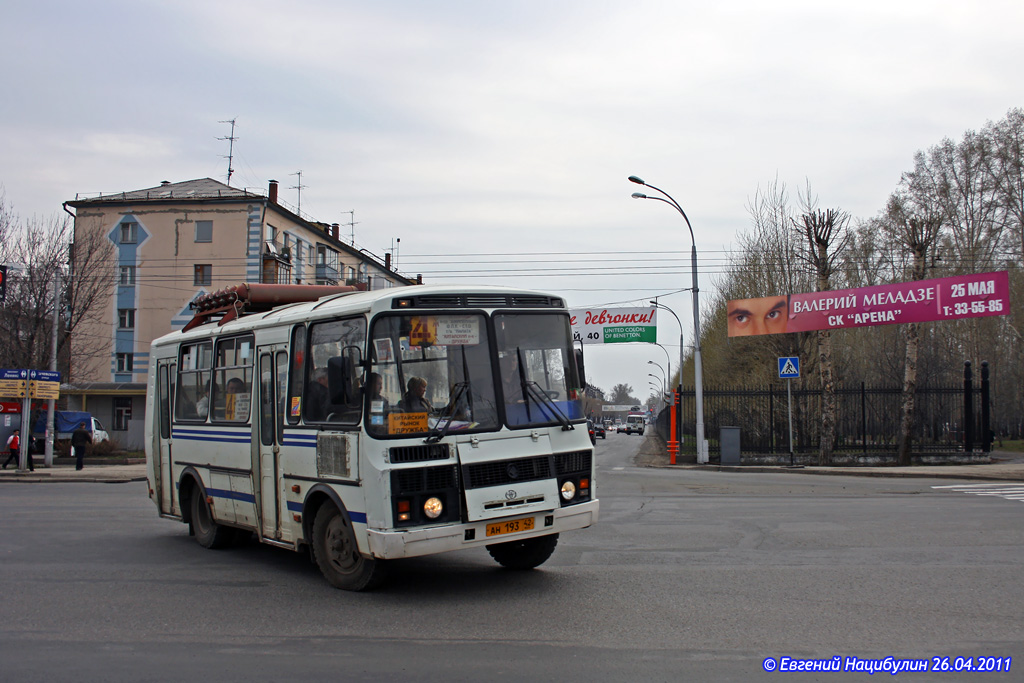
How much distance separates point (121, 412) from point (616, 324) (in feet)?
96.5

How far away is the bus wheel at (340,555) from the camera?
7762 millimetres

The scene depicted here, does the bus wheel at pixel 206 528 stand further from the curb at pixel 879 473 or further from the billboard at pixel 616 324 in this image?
the billboard at pixel 616 324

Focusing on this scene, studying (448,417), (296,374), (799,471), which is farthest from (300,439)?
(799,471)

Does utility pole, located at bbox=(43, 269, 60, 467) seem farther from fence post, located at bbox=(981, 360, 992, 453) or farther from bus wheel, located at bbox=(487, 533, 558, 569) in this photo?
fence post, located at bbox=(981, 360, 992, 453)

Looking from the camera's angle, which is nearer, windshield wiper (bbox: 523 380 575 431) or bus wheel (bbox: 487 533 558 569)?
windshield wiper (bbox: 523 380 575 431)

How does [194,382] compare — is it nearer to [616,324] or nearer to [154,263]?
[616,324]

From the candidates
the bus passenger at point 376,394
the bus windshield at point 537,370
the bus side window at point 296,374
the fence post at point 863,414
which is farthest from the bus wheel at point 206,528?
the fence post at point 863,414

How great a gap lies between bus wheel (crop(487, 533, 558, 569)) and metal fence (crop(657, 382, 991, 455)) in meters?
21.5

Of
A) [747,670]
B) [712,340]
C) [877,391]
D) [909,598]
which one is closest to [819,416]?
[877,391]

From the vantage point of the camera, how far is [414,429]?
290 inches

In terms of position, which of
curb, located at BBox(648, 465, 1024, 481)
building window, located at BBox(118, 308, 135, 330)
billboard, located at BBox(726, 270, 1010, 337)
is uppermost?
building window, located at BBox(118, 308, 135, 330)

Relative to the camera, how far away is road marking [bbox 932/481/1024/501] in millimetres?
15824

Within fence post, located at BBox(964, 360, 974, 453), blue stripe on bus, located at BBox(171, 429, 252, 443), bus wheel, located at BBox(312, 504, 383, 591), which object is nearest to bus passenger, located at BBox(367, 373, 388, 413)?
bus wheel, located at BBox(312, 504, 383, 591)

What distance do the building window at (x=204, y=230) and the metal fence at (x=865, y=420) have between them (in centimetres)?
3080
